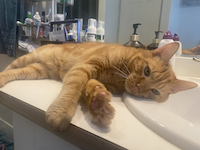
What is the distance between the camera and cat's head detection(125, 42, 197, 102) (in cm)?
71

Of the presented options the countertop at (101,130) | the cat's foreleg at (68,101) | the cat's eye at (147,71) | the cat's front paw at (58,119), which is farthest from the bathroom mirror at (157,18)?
the cat's front paw at (58,119)

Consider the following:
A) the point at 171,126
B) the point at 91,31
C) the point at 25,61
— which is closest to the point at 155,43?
the point at 91,31

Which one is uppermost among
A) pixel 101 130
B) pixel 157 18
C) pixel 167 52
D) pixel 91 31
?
pixel 157 18

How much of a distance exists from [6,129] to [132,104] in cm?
215

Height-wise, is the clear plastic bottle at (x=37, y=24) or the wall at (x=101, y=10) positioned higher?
the wall at (x=101, y=10)

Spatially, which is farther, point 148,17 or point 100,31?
point 100,31

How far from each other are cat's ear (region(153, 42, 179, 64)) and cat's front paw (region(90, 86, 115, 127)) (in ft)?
1.46

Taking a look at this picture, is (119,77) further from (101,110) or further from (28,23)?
(28,23)

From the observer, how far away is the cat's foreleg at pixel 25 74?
883 mm

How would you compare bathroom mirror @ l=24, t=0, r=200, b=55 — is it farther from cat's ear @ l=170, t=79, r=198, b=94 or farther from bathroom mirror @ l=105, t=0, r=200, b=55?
cat's ear @ l=170, t=79, r=198, b=94

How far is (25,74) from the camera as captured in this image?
992 mm

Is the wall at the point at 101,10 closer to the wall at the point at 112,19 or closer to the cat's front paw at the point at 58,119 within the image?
the wall at the point at 112,19

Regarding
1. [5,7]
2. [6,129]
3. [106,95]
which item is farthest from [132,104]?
[6,129]

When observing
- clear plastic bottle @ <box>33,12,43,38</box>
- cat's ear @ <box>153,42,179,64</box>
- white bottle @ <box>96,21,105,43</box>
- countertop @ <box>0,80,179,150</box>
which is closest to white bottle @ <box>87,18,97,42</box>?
white bottle @ <box>96,21,105,43</box>
